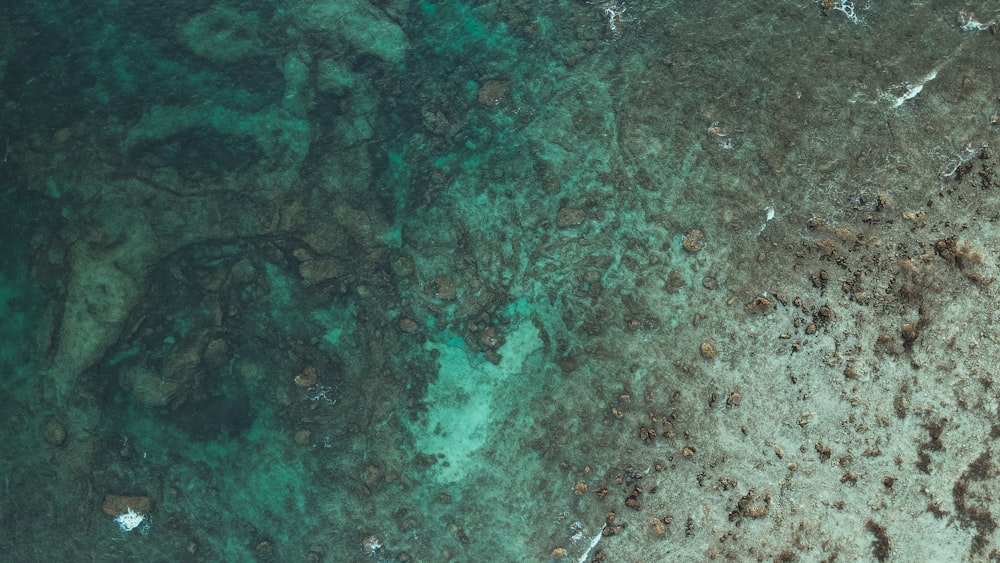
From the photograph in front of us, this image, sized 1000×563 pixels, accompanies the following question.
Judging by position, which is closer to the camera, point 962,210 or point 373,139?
point 962,210

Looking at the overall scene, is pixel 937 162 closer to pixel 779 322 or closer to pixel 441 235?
pixel 779 322

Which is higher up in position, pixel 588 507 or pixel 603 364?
pixel 603 364

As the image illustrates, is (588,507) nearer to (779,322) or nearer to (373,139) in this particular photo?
(779,322)

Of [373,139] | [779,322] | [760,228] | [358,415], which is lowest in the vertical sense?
[358,415]

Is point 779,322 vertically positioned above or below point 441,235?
above

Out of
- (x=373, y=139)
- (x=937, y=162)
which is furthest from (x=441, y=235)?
(x=937, y=162)

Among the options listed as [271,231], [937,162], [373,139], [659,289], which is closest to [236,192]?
[271,231]
